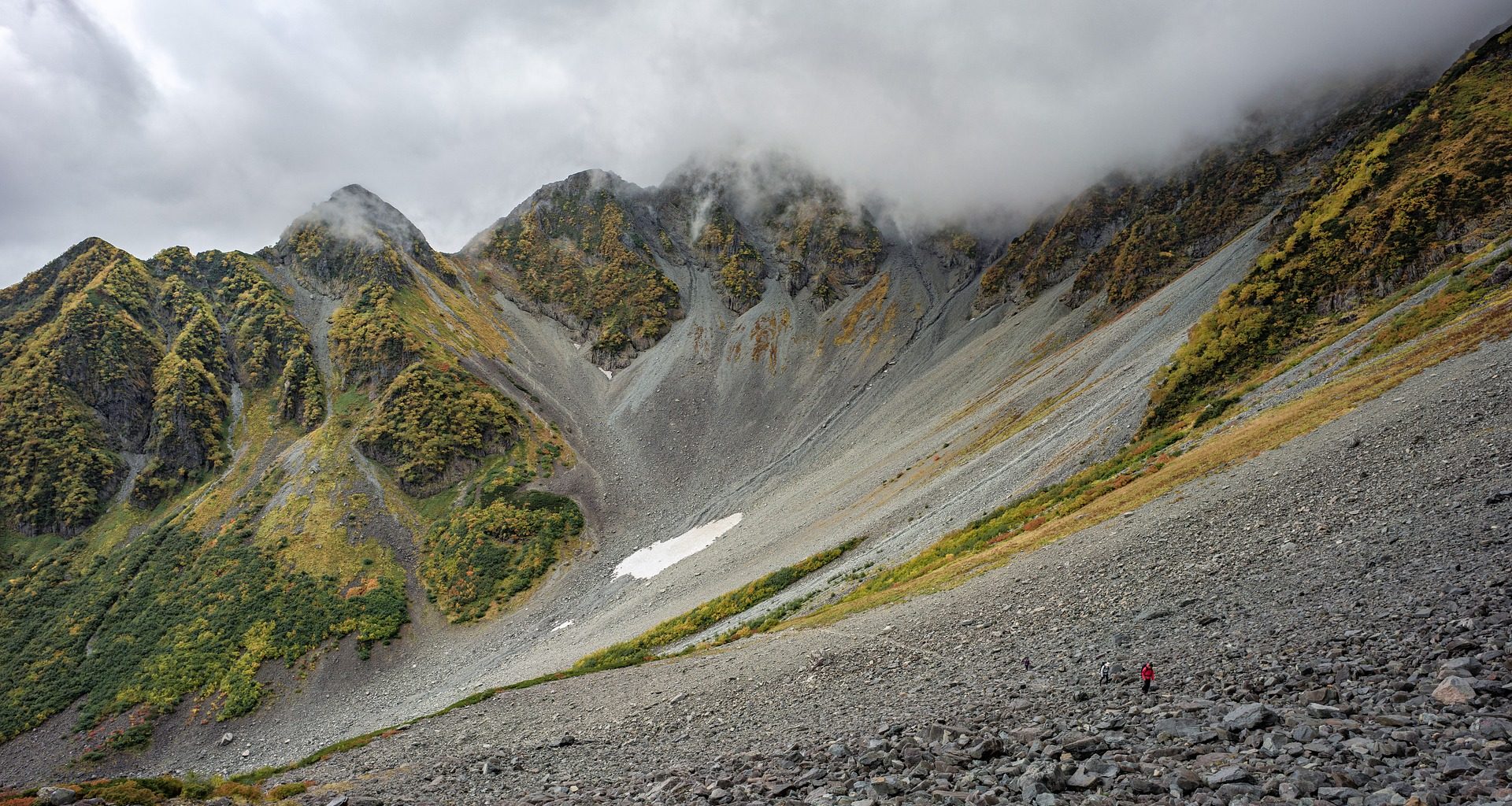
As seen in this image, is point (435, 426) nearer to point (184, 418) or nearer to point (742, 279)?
point (184, 418)

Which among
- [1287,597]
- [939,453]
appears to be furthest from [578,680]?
[939,453]

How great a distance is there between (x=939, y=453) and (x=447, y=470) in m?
79.5

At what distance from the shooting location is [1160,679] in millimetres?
13148

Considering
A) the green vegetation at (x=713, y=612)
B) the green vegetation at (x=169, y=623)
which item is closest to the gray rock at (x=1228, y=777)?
the green vegetation at (x=713, y=612)

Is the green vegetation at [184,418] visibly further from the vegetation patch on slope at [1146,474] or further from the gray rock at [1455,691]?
the gray rock at [1455,691]

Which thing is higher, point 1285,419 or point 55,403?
point 55,403

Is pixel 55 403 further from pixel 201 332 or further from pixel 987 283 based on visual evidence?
pixel 987 283

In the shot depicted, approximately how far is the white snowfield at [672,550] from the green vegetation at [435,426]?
4060 centimetres

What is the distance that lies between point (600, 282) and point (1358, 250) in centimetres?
16510

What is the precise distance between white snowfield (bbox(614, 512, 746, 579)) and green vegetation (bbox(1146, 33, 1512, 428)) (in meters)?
50.4

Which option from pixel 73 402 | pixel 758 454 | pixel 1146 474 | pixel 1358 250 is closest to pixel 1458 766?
pixel 1146 474

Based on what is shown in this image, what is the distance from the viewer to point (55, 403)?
390 feet

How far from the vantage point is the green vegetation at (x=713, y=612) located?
4362 centimetres

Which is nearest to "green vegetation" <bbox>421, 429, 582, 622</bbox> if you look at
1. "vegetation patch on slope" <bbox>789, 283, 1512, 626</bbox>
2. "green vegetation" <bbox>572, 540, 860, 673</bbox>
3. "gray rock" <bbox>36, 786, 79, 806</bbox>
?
"green vegetation" <bbox>572, 540, 860, 673</bbox>
